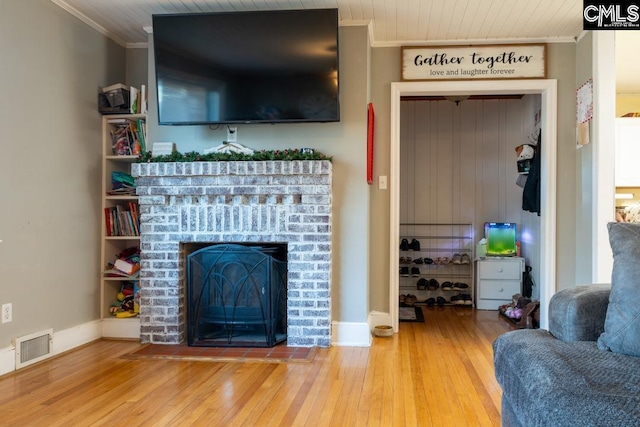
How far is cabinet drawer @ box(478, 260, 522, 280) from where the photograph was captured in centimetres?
490

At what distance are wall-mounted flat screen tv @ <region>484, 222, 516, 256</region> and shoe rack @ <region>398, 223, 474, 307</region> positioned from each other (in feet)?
0.75

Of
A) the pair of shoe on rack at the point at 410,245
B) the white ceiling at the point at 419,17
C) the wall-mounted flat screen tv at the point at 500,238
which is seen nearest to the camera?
the white ceiling at the point at 419,17

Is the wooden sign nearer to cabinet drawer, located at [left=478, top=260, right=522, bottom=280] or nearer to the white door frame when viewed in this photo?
the white door frame

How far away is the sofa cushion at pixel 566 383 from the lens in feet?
3.60

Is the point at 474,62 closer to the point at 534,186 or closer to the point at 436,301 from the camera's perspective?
the point at 534,186

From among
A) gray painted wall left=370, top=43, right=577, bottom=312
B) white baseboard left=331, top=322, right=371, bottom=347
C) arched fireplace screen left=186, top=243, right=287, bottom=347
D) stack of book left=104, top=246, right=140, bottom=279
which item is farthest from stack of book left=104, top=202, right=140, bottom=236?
gray painted wall left=370, top=43, right=577, bottom=312

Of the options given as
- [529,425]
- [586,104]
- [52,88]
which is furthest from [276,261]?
[586,104]

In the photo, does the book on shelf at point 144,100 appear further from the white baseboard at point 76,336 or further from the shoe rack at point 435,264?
A: the shoe rack at point 435,264

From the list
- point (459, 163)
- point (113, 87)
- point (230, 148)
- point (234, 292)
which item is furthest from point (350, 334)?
point (459, 163)

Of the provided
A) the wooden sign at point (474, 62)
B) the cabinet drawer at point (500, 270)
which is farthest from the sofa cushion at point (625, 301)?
the cabinet drawer at point (500, 270)

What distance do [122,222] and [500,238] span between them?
152 inches

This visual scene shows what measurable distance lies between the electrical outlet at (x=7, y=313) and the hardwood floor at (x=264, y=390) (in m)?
0.31

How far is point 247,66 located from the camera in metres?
3.22

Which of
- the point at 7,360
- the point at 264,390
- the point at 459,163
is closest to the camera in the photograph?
the point at 264,390
